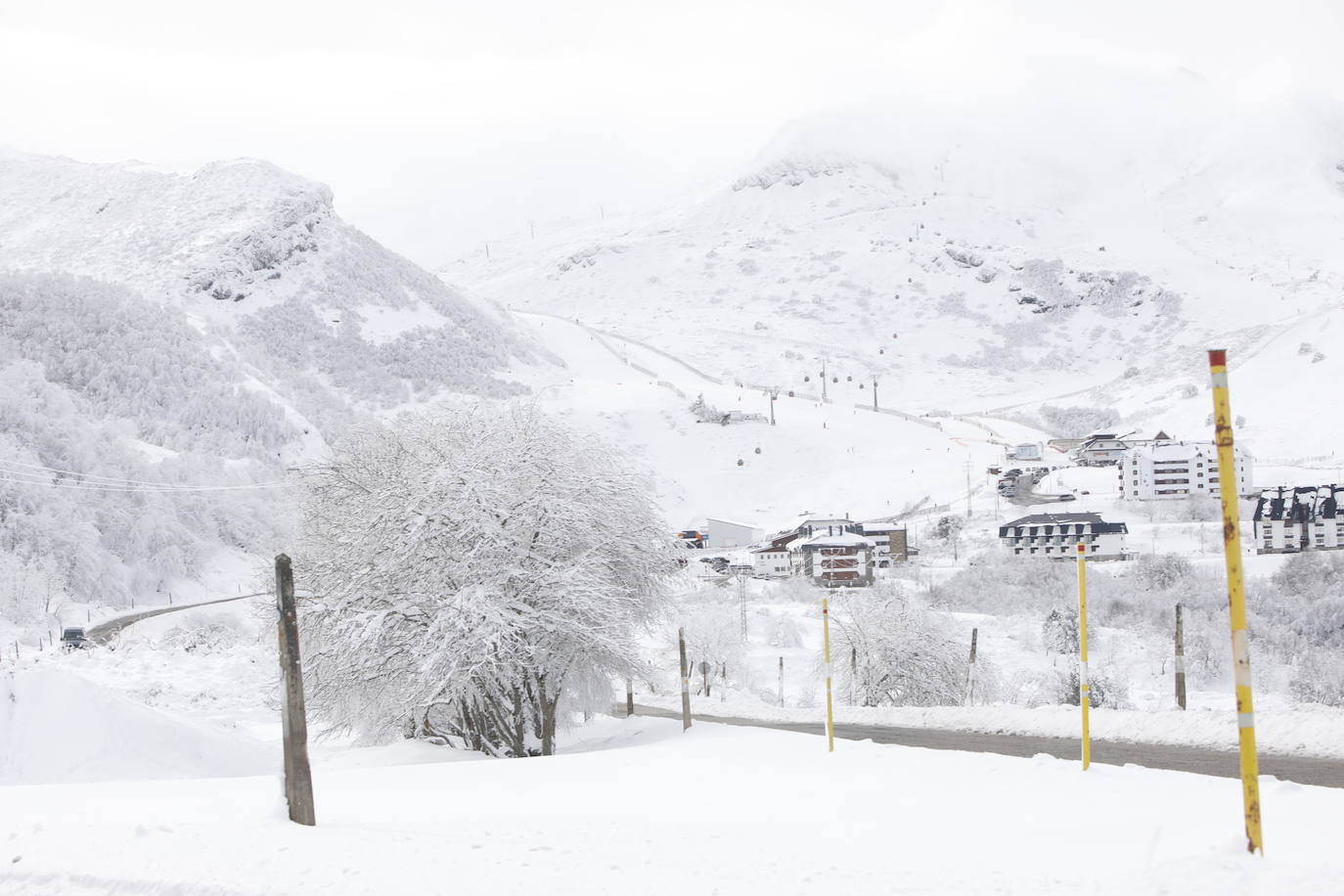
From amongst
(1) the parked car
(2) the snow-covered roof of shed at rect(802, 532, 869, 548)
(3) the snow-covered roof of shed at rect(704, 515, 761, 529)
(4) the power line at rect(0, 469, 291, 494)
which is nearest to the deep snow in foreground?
(1) the parked car

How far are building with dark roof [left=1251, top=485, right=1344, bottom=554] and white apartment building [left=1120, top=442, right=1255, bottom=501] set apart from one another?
49.5ft

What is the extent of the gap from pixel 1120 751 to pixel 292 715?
10.0 m

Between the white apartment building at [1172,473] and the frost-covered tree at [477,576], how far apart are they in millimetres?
72332

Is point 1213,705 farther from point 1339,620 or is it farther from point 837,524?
point 837,524

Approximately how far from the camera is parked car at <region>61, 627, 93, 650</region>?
145ft

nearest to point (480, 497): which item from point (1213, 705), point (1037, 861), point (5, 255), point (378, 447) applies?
point (378, 447)

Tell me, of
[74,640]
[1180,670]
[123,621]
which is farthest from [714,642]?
[1180,670]

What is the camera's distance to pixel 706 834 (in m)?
9.85

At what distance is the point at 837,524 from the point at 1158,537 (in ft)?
68.0

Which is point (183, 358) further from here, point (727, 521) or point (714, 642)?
point (714, 642)

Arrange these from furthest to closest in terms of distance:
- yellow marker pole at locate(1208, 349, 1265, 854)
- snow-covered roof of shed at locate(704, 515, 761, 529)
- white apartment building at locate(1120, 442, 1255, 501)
Result: 1. snow-covered roof of shed at locate(704, 515, 761, 529)
2. white apartment building at locate(1120, 442, 1255, 501)
3. yellow marker pole at locate(1208, 349, 1265, 854)

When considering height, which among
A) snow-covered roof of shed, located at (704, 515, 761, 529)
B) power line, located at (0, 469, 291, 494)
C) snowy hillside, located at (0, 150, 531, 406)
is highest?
snowy hillside, located at (0, 150, 531, 406)

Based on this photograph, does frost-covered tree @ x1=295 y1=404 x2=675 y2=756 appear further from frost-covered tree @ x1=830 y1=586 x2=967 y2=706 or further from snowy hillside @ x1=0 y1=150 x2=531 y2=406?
snowy hillside @ x1=0 y1=150 x2=531 y2=406

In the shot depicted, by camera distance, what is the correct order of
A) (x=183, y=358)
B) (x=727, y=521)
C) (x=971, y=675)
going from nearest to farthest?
(x=971, y=675), (x=183, y=358), (x=727, y=521)
